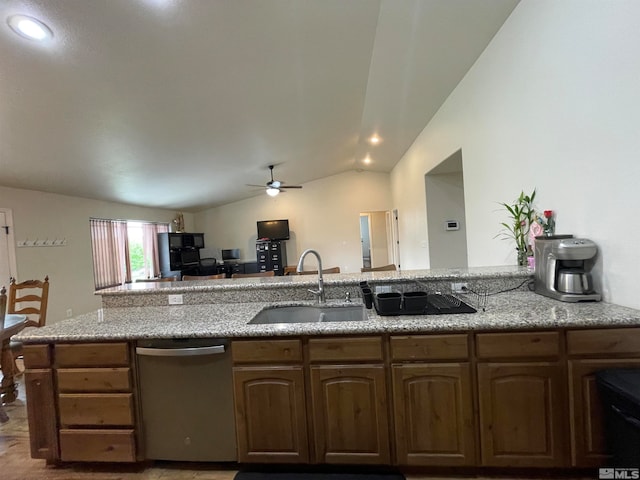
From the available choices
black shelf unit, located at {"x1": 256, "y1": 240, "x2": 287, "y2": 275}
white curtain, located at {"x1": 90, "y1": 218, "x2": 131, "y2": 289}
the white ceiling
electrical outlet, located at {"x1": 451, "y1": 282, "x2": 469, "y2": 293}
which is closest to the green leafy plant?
electrical outlet, located at {"x1": 451, "y1": 282, "x2": 469, "y2": 293}

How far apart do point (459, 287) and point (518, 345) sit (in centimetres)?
67

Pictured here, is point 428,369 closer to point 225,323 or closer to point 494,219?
point 225,323

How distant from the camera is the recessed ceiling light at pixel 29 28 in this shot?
1.78m

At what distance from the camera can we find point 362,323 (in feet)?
5.31

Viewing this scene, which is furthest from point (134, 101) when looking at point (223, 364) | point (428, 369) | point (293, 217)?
point (293, 217)

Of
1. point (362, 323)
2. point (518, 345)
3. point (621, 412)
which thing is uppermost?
point (362, 323)

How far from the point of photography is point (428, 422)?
61.2 inches

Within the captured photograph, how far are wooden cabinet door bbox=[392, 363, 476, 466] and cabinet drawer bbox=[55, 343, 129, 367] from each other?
152 cm

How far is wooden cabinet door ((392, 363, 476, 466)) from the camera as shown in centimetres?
153

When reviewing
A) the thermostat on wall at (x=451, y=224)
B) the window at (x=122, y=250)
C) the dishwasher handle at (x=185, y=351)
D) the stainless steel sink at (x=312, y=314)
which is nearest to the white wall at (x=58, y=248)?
the window at (x=122, y=250)

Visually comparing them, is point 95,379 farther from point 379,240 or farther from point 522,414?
point 379,240

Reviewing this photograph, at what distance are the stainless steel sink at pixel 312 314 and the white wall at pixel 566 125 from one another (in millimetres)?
1448

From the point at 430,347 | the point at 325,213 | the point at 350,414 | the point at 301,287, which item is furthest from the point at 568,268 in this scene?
the point at 325,213

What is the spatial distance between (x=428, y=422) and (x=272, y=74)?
3099 mm
